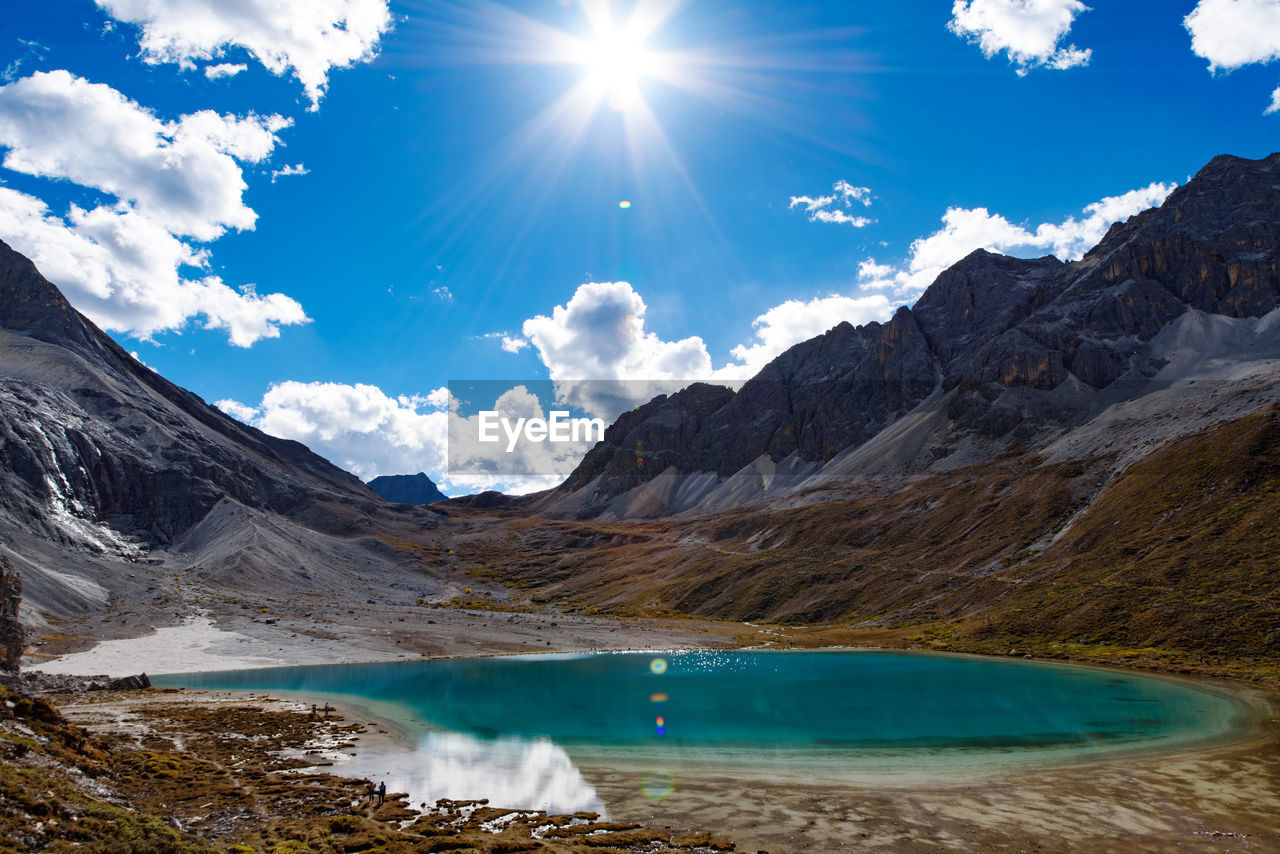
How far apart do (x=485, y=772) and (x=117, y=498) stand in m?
154

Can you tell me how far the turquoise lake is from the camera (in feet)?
122

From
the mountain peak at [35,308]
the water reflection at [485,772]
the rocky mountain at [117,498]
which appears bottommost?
the water reflection at [485,772]

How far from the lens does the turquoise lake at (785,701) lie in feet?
122

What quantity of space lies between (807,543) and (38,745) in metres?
130

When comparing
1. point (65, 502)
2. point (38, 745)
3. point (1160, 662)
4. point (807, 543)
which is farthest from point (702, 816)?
point (65, 502)

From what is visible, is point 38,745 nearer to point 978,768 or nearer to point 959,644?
point 978,768

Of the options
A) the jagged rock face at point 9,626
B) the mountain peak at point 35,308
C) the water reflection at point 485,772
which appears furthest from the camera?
the mountain peak at point 35,308

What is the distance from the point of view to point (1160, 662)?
54688mm

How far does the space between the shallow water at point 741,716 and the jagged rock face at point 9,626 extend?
18981 mm

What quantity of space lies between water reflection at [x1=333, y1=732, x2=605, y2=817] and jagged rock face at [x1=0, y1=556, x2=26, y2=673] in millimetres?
27896

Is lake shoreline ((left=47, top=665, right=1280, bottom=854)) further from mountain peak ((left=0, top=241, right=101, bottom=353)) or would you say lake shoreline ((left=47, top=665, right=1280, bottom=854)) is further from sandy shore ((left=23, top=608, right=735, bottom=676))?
mountain peak ((left=0, top=241, right=101, bottom=353))

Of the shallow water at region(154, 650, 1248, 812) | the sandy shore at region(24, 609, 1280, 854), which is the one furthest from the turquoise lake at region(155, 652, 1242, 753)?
the sandy shore at region(24, 609, 1280, 854)

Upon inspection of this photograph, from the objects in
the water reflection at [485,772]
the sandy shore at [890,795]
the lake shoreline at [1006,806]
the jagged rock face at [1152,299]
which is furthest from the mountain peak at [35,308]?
the jagged rock face at [1152,299]

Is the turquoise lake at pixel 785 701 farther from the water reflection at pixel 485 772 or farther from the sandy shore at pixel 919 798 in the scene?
the sandy shore at pixel 919 798
